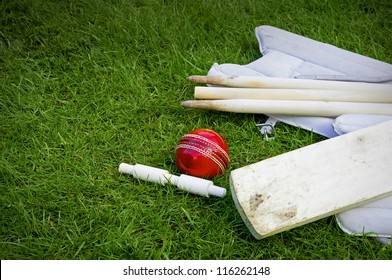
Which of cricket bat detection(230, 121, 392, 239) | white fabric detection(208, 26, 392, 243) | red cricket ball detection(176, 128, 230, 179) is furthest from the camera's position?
white fabric detection(208, 26, 392, 243)

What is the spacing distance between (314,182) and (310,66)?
0.88 m

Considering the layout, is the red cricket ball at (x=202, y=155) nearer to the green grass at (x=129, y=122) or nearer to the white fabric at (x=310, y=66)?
the green grass at (x=129, y=122)

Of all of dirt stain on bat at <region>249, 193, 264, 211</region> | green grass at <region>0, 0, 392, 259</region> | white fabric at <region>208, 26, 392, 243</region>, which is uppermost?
white fabric at <region>208, 26, 392, 243</region>

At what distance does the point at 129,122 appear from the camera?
240 cm

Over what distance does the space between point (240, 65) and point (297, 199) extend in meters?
1.00

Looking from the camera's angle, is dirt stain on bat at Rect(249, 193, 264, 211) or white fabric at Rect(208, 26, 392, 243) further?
white fabric at Rect(208, 26, 392, 243)

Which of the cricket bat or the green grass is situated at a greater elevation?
the cricket bat

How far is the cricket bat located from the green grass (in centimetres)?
10

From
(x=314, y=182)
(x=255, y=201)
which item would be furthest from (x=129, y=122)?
(x=314, y=182)

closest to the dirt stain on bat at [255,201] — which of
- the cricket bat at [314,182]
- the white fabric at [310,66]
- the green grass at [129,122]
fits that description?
the cricket bat at [314,182]

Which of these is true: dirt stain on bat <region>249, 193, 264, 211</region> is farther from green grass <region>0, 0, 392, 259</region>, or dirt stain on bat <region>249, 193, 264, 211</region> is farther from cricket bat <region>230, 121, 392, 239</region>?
green grass <region>0, 0, 392, 259</region>

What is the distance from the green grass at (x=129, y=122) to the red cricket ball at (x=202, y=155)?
11 centimetres

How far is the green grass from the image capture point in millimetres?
1844

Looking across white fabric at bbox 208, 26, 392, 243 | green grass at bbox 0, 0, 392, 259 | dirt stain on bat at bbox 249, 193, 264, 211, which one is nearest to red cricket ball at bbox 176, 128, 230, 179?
green grass at bbox 0, 0, 392, 259
